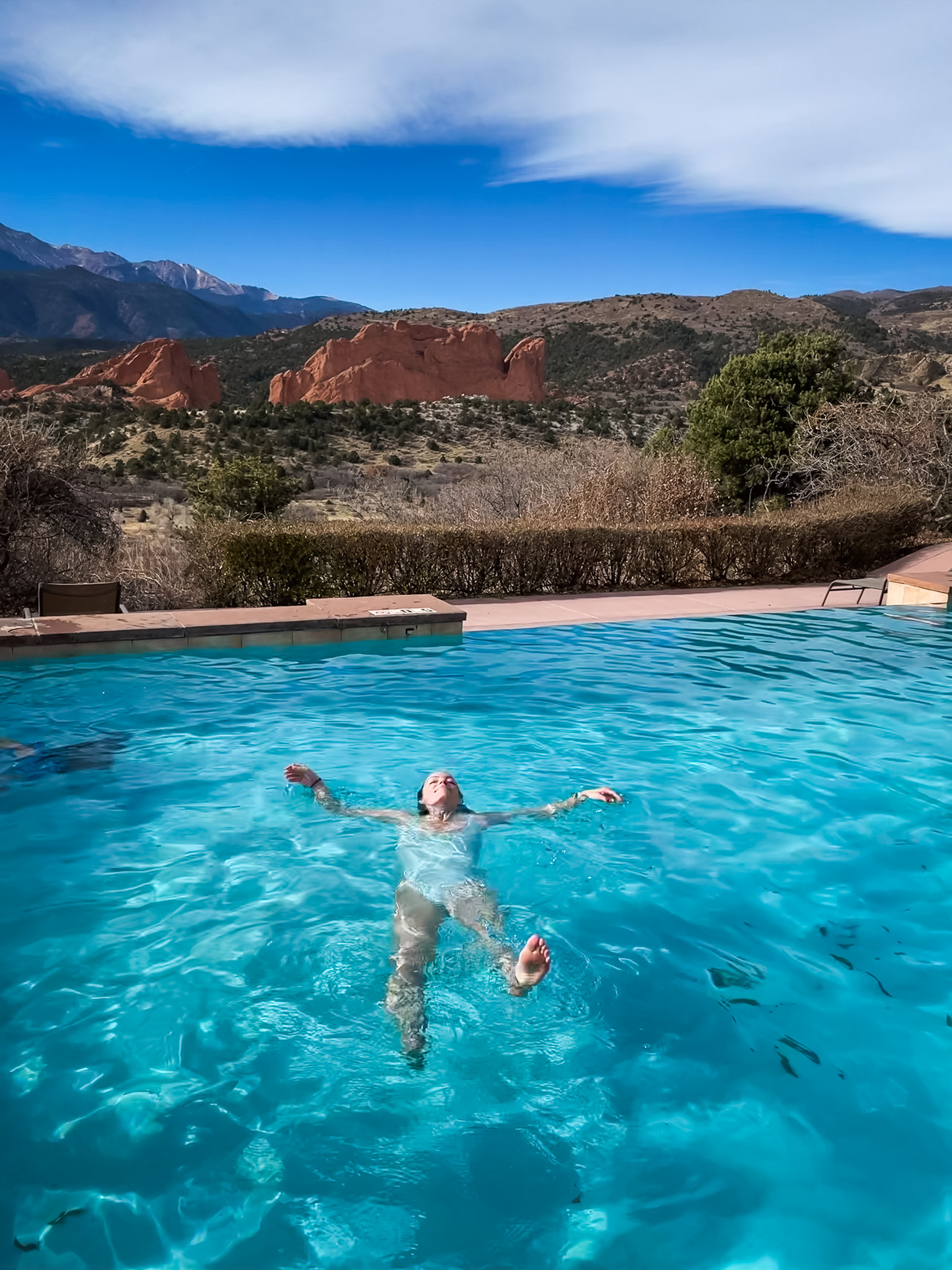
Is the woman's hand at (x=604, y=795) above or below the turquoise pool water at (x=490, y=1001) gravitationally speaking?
above

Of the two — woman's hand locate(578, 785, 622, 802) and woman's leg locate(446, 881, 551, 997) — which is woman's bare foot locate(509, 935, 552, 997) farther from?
woman's hand locate(578, 785, 622, 802)

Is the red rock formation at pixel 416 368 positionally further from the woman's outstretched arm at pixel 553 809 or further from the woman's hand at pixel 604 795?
the woman's hand at pixel 604 795

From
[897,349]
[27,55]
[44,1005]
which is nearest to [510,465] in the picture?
[27,55]

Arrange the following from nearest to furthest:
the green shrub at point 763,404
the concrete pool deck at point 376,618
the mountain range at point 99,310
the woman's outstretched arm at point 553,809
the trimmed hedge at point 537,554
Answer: the woman's outstretched arm at point 553,809, the concrete pool deck at point 376,618, the trimmed hedge at point 537,554, the green shrub at point 763,404, the mountain range at point 99,310

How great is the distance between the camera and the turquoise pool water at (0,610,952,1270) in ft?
9.37

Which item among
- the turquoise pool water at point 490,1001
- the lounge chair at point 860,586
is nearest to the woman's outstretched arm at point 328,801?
the turquoise pool water at point 490,1001

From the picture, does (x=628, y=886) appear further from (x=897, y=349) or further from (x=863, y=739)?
(x=897, y=349)

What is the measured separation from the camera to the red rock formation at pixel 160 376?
6438cm

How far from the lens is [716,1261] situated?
271 cm

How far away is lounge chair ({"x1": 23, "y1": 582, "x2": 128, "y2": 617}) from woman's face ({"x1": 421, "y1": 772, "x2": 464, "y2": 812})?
5.99 meters

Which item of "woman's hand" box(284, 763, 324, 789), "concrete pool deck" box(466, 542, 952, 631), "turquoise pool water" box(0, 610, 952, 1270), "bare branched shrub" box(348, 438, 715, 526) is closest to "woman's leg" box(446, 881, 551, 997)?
"turquoise pool water" box(0, 610, 952, 1270)

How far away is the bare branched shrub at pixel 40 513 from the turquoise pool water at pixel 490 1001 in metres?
4.06

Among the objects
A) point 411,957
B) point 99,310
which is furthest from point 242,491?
point 99,310

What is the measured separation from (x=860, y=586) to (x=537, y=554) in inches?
163
